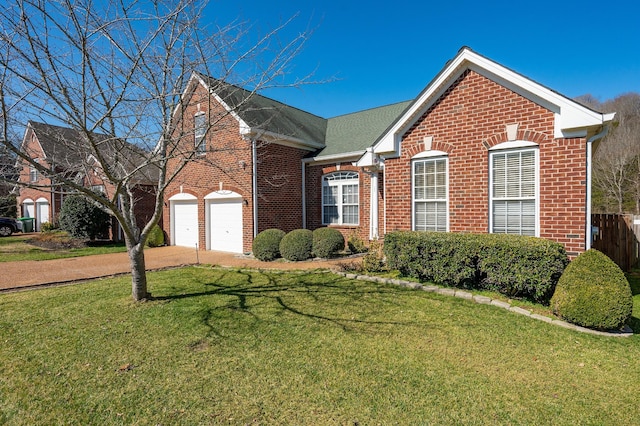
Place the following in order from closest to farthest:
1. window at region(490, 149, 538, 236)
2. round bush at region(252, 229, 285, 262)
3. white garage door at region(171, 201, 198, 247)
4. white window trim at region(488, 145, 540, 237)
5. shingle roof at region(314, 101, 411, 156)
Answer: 1. white window trim at region(488, 145, 540, 237)
2. window at region(490, 149, 538, 236)
3. round bush at region(252, 229, 285, 262)
4. shingle roof at region(314, 101, 411, 156)
5. white garage door at region(171, 201, 198, 247)

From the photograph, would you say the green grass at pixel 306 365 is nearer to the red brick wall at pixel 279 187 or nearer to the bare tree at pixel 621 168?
the red brick wall at pixel 279 187

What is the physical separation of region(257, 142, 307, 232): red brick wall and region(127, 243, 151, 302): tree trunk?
5596 mm

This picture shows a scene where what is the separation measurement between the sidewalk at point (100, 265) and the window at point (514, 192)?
443cm

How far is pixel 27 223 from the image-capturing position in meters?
24.0

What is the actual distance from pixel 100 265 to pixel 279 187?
669 centimetres

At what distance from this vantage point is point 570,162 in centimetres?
643

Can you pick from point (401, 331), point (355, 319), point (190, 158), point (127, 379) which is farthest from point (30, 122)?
point (401, 331)

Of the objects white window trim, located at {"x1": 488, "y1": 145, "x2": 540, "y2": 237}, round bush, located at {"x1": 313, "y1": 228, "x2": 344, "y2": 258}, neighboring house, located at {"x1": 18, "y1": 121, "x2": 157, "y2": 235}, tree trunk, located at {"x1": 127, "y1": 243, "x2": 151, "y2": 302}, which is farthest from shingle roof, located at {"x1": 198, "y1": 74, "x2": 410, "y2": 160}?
tree trunk, located at {"x1": 127, "y1": 243, "x2": 151, "y2": 302}

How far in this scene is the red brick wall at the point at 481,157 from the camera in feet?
21.1

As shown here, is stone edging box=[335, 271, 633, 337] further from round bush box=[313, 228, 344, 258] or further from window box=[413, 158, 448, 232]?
round bush box=[313, 228, 344, 258]

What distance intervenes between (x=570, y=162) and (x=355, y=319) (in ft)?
17.3

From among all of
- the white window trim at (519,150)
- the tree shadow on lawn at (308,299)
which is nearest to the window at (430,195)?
the white window trim at (519,150)

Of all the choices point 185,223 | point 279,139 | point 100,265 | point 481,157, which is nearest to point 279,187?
point 279,139

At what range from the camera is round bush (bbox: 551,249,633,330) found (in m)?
4.63
